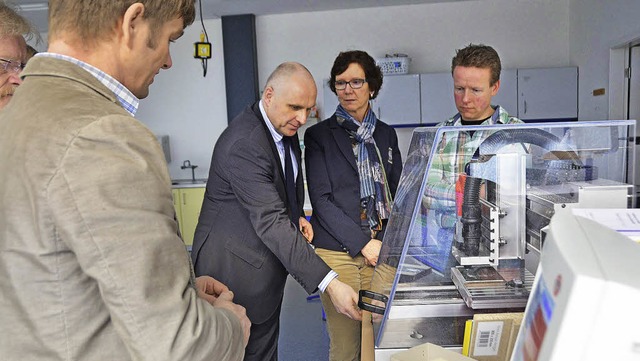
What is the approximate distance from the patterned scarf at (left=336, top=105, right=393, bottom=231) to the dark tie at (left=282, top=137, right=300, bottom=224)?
0.33 meters

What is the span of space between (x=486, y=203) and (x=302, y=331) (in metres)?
2.44

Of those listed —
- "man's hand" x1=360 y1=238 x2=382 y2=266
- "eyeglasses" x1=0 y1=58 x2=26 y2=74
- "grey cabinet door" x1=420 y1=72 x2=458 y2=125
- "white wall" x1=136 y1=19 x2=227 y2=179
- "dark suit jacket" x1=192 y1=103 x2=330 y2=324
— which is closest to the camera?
"eyeglasses" x1=0 y1=58 x2=26 y2=74

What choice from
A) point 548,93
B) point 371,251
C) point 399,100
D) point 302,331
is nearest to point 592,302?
point 371,251

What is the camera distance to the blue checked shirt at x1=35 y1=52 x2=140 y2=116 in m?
0.80

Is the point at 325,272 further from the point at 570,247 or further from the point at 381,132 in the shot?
the point at 570,247

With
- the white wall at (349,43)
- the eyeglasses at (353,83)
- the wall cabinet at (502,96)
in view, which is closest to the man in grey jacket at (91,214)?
the eyeglasses at (353,83)

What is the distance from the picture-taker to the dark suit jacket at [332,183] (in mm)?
2039

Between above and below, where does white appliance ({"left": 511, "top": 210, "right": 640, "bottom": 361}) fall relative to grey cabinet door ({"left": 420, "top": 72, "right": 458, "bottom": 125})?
below

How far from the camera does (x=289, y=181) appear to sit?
6.05ft

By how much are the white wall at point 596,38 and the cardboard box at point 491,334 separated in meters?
4.17

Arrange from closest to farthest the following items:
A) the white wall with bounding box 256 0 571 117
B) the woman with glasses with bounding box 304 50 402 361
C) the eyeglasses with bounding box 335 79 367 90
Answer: the woman with glasses with bounding box 304 50 402 361 → the eyeglasses with bounding box 335 79 367 90 → the white wall with bounding box 256 0 571 117

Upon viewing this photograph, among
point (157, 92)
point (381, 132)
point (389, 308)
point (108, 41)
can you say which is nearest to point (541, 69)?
point (381, 132)

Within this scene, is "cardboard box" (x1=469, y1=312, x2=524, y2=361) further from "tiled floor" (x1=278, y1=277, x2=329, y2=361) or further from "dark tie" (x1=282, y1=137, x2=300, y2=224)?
"tiled floor" (x1=278, y1=277, x2=329, y2=361)

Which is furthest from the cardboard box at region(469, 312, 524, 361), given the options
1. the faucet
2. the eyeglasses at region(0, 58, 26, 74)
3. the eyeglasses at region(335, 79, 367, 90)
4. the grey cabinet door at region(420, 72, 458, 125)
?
the faucet
